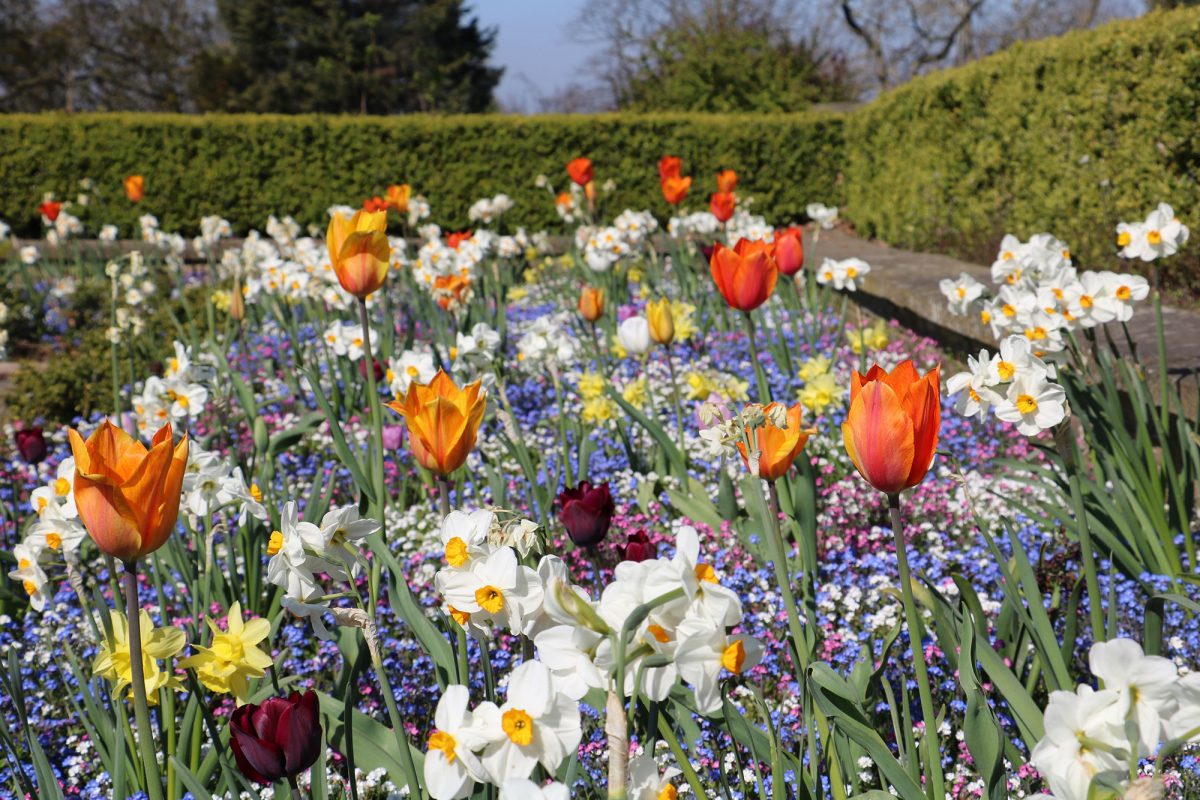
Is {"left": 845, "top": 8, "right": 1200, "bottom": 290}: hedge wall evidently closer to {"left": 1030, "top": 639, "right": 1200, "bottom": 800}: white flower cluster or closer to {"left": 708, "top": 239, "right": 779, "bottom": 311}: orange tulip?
{"left": 708, "top": 239, "right": 779, "bottom": 311}: orange tulip

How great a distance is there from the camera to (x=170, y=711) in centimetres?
164

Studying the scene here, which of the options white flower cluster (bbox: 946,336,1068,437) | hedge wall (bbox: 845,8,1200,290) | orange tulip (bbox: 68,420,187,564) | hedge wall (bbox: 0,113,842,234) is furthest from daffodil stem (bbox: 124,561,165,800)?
hedge wall (bbox: 0,113,842,234)

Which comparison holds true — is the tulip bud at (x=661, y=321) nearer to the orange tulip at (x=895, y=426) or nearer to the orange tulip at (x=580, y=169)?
the orange tulip at (x=895, y=426)

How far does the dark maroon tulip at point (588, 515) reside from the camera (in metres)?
1.76

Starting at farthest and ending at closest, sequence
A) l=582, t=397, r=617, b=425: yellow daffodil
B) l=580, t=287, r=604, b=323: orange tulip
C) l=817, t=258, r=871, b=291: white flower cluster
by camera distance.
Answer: l=817, t=258, r=871, b=291: white flower cluster, l=580, t=287, r=604, b=323: orange tulip, l=582, t=397, r=617, b=425: yellow daffodil

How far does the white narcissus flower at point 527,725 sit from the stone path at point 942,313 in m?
2.41

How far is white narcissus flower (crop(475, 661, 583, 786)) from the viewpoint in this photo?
Answer: 918 millimetres

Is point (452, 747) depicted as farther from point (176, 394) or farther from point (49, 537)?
point (176, 394)

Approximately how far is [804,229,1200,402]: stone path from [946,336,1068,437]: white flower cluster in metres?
1.28

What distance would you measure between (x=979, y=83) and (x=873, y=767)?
6716 millimetres

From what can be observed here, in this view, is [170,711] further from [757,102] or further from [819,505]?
[757,102]

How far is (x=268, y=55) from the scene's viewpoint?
87.2 feet

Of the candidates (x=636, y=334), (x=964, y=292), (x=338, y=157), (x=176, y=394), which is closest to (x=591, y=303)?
(x=636, y=334)

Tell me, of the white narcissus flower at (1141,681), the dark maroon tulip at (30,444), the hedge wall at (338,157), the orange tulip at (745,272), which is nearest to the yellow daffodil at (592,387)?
the orange tulip at (745,272)
